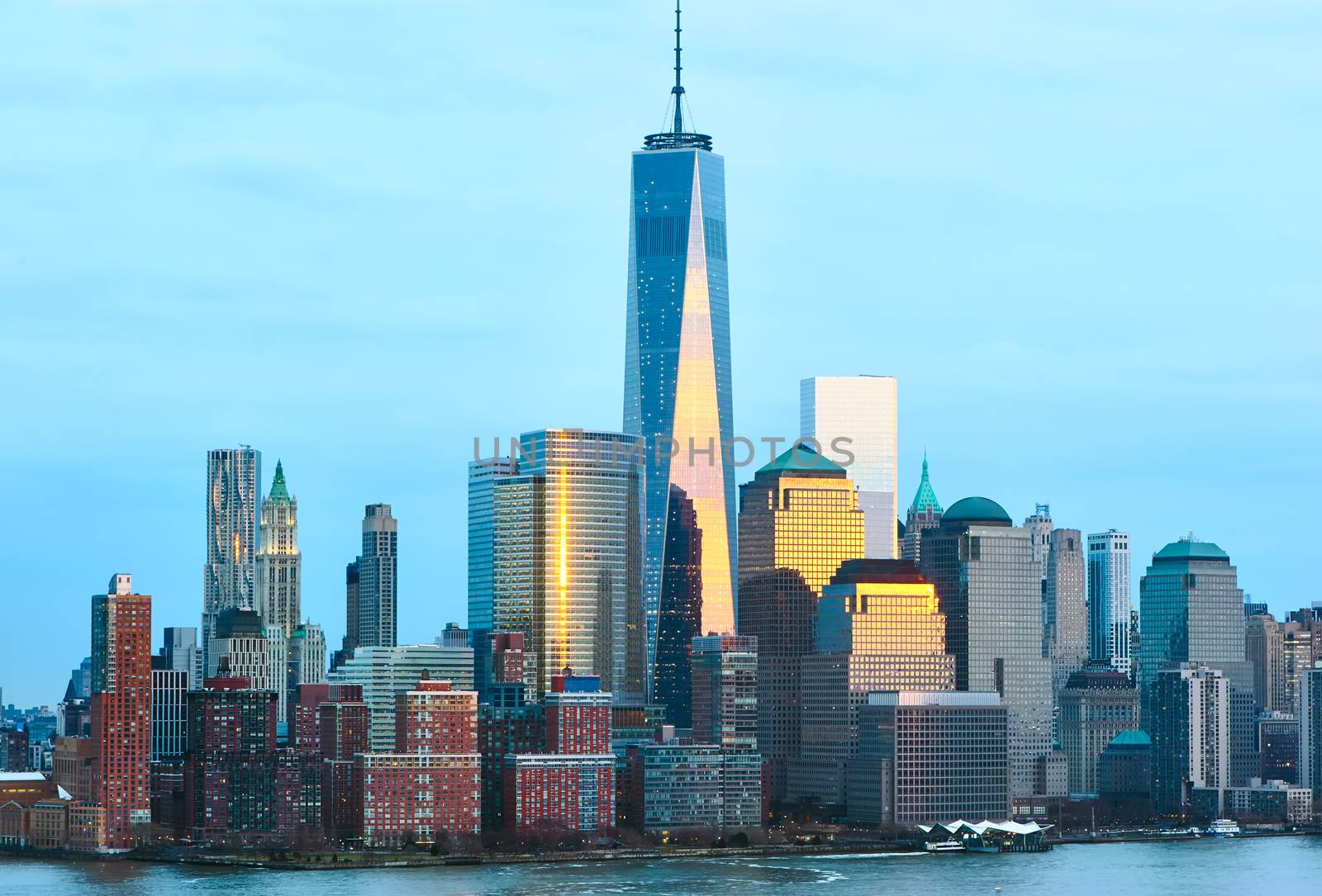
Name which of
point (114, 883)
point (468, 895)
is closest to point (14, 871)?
point (114, 883)

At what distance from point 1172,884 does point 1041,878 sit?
10.1 m

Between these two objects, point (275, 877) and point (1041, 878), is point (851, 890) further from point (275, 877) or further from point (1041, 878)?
point (275, 877)

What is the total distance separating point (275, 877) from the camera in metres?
194

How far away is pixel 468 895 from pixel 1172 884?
51532mm

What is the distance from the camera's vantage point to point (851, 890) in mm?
183250

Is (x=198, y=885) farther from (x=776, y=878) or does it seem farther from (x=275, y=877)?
(x=776, y=878)

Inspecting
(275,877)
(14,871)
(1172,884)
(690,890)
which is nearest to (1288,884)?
(1172,884)

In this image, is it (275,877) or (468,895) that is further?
(275,877)

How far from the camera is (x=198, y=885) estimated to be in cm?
18625

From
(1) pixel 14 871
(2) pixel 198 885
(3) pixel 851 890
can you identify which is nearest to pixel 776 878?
(3) pixel 851 890

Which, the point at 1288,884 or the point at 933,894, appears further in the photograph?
the point at 1288,884

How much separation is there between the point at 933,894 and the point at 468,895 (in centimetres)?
3106

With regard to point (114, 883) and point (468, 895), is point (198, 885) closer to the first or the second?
point (114, 883)

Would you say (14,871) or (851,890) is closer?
(851,890)
